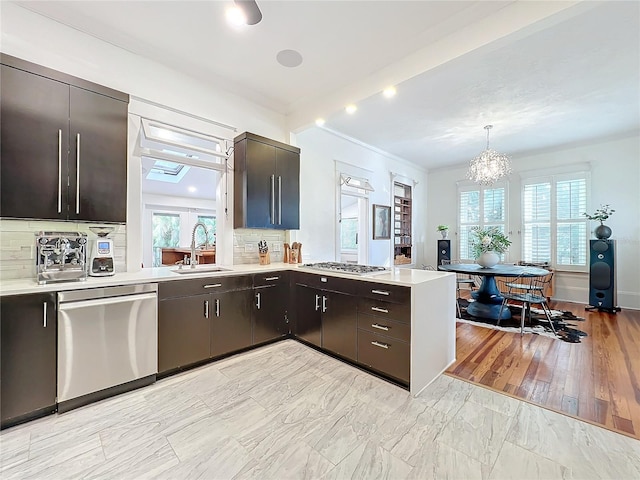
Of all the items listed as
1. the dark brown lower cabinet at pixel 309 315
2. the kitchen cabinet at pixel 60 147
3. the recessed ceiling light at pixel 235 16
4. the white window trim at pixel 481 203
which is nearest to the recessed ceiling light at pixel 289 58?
the recessed ceiling light at pixel 235 16

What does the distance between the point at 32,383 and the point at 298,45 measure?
11.2 feet

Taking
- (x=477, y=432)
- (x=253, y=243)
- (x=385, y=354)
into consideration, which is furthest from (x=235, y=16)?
(x=477, y=432)

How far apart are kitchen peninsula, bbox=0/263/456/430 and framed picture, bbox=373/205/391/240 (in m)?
2.76

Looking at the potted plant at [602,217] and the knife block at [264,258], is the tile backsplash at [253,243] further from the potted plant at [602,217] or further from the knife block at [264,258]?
the potted plant at [602,217]

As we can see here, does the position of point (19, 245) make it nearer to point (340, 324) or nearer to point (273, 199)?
point (273, 199)

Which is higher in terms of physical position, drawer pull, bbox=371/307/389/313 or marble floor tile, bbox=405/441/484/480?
drawer pull, bbox=371/307/389/313

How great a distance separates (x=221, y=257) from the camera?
3564mm

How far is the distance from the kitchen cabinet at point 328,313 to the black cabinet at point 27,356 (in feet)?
6.91

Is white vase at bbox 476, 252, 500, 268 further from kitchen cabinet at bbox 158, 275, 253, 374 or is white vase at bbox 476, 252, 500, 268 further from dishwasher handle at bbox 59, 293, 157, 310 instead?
dishwasher handle at bbox 59, 293, 157, 310

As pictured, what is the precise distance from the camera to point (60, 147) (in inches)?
85.2

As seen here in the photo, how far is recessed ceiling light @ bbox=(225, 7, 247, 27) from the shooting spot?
2087 mm

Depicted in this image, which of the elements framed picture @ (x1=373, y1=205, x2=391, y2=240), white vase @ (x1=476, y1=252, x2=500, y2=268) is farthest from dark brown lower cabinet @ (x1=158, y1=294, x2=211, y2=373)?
white vase @ (x1=476, y1=252, x2=500, y2=268)

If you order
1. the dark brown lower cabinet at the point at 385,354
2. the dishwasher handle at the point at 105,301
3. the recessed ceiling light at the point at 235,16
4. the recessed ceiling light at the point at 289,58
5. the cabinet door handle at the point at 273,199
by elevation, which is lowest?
the dark brown lower cabinet at the point at 385,354

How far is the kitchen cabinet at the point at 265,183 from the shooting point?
11.0ft
